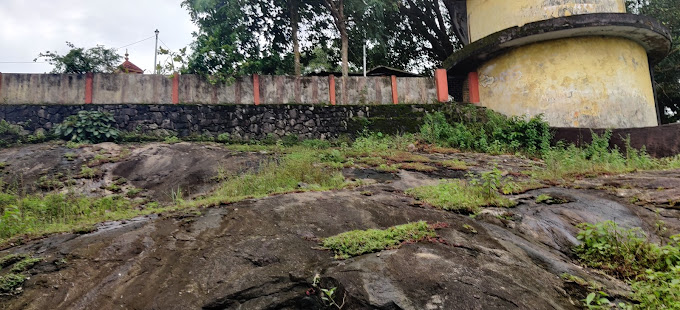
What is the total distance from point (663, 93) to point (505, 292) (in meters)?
16.4

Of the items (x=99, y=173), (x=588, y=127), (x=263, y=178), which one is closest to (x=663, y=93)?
(x=588, y=127)

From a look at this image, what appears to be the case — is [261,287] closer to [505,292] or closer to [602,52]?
[505,292]

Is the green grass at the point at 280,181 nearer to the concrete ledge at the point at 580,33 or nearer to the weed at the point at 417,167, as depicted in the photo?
the weed at the point at 417,167

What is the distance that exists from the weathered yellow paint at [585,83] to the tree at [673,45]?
344 cm

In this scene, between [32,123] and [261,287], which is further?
[32,123]

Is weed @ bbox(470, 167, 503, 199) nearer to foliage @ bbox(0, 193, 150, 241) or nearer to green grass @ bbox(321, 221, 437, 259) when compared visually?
green grass @ bbox(321, 221, 437, 259)

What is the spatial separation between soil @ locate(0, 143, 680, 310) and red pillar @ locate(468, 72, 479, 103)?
23.8ft

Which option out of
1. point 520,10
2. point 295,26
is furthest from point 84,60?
point 520,10

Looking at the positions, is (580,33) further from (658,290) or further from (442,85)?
(658,290)

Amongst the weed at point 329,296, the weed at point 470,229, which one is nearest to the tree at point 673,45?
the weed at point 470,229

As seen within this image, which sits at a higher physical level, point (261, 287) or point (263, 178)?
point (263, 178)

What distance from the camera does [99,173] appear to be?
28.6ft

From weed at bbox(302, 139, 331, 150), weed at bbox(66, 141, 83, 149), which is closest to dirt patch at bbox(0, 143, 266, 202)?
weed at bbox(66, 141, 83, 149)

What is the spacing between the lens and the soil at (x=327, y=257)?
3355 mm
